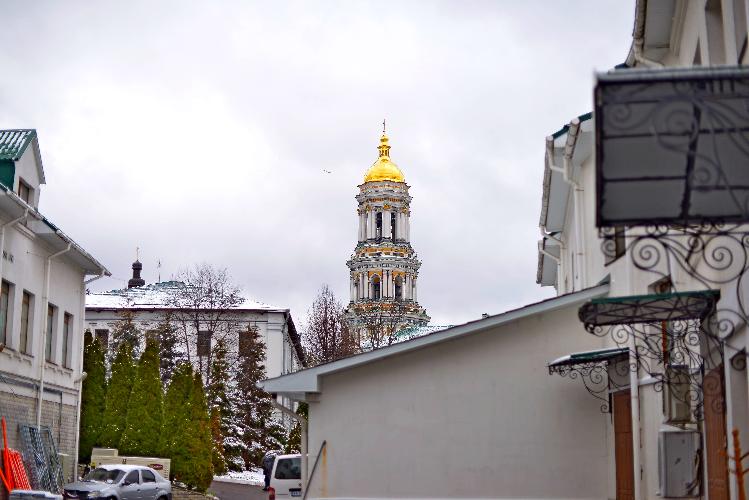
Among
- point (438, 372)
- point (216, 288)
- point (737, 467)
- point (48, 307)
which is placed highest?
point (216, 288)

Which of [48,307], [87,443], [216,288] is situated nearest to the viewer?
[48,307]

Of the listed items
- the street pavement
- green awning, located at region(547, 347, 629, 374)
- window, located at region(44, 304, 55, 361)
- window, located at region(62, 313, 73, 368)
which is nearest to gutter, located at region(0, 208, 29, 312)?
window, located at region(44, 304, 55, 361)

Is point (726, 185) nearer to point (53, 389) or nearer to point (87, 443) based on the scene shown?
point (53, 389)

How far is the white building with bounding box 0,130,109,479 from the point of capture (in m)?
24.2

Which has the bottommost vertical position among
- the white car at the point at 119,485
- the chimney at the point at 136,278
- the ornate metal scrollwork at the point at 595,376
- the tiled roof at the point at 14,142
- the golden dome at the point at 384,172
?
the white car at the point at 119,485

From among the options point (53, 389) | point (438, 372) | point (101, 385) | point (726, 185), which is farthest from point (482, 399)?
point (101, 385)

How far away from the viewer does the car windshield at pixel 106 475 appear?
26.8m

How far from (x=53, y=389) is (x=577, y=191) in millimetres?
15501

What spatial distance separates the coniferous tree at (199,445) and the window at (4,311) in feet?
50.0

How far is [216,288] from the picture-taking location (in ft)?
209

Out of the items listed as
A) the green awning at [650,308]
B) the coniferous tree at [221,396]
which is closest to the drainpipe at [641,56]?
the green awning at [650,308]

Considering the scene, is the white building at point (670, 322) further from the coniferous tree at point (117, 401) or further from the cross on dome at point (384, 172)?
the cross on dome at point (384, 172)

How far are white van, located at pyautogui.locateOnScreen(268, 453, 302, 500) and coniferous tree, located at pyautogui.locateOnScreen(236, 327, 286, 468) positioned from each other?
104 ft

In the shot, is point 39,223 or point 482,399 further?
point 39,223
